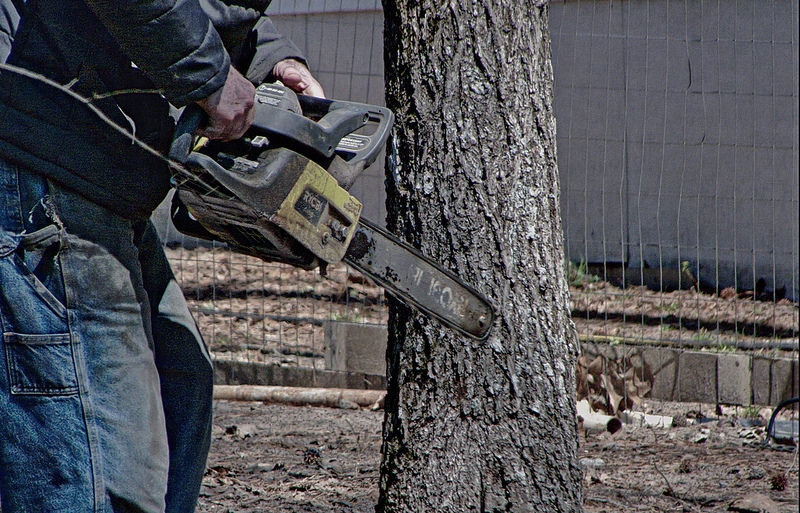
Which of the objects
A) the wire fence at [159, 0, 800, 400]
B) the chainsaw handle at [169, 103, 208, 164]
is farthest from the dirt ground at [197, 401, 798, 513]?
the chainsaw handle at [169, 103, 208, 164]

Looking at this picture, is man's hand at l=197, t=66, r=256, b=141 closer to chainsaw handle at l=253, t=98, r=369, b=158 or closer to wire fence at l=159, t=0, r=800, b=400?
chainsaw handle at l=253, t=98, r=369, b=158

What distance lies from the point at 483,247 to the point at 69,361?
3.85ft

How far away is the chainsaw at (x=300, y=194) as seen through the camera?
5.99 ft

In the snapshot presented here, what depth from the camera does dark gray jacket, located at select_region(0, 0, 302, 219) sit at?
5.51 ft

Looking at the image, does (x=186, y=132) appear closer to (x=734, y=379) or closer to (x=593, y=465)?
(x=593, y=465)

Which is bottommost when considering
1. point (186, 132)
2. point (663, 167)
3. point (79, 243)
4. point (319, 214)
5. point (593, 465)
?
point (593, 465)

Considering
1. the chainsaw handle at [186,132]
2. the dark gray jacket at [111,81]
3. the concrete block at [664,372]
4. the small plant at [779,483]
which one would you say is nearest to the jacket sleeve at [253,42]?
the dark gray jacket at [111,81]

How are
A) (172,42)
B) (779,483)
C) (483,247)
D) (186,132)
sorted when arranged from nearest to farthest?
1. (172,42)
2. (186,132)
3. (483,247)
4. (779,483)

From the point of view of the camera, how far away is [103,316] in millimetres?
1877

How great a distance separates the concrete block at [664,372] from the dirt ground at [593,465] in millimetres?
65

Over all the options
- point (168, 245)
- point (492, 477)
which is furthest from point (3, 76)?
point (168, 245)

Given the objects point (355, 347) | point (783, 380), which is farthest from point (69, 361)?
point (783, 380)

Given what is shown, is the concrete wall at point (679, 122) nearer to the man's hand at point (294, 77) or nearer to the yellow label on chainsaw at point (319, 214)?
the man's hand at point (294, 77)

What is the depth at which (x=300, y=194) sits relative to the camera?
6.27 ft
